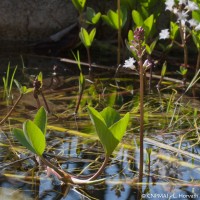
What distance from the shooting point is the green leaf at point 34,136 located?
1.62 m

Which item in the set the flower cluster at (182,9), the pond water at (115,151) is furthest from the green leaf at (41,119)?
the flower cluster at (182,9)

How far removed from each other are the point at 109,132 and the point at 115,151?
1.61ft

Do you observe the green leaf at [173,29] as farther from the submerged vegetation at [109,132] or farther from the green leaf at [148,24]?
the green leaf at [148,24]

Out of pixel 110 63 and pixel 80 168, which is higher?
pixel 110 63

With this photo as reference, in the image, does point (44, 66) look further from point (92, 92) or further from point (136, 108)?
point (136, 108)

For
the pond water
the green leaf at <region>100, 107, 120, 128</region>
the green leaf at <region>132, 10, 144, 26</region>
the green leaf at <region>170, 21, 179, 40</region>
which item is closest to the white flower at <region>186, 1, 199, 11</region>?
the green leaf at <region>170, 21, 179, 40</region>

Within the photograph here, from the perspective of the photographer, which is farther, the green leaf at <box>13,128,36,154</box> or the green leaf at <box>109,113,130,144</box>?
the green leaf at <box>13,128,36,154</box>

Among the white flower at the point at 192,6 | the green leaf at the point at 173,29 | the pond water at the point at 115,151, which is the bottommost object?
the pond water at the point at 115,151

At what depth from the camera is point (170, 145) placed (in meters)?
2.11

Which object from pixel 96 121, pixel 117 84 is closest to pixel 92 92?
pixel 117 84

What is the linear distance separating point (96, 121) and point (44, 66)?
1.97m

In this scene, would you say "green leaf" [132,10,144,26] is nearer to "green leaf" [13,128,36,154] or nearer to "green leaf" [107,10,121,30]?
"green leaf" [107,10,121,30]

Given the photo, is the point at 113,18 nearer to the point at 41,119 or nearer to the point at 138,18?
the point at 138,18

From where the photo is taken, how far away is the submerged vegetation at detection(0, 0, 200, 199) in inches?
66.8
